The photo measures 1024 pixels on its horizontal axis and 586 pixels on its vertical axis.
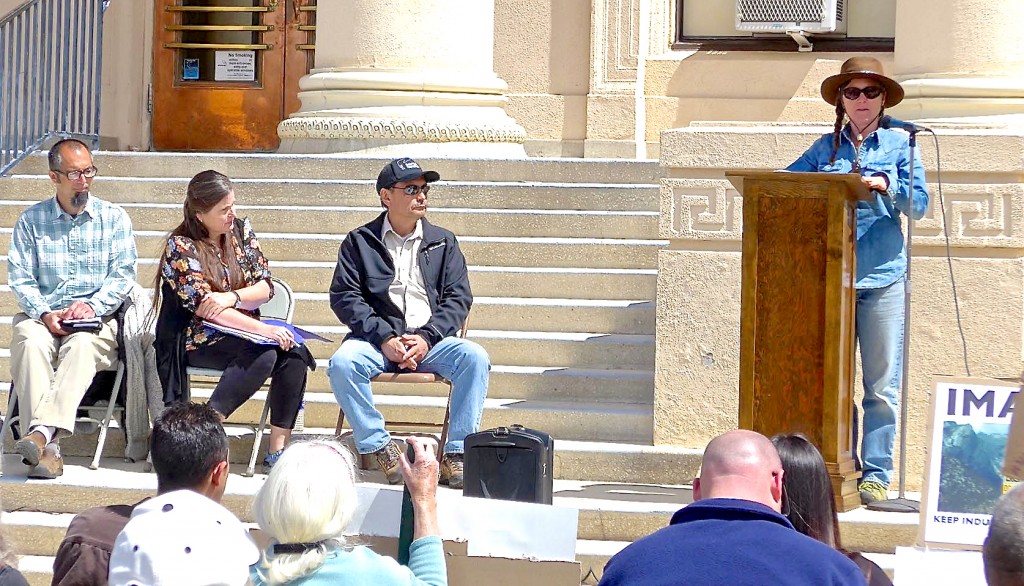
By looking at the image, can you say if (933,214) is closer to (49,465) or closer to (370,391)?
(370,391)

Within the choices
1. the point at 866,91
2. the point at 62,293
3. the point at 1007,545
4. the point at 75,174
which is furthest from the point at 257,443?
the point at 1007,545

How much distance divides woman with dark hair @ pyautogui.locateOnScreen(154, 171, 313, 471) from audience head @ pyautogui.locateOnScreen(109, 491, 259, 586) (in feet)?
12.6

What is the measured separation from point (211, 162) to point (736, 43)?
13.0 ft

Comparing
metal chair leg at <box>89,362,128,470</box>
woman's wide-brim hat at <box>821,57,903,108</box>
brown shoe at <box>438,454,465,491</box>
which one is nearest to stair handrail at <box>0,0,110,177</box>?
metal chair leg at <box>89,362,128,470</box>

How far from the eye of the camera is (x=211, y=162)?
31.4 ft

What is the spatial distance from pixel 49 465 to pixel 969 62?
16.7 feet

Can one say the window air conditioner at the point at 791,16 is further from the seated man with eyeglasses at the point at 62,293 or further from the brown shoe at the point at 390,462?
the brown shoe at the point at 390,462

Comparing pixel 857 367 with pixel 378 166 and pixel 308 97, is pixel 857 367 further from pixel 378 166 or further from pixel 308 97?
pixel 308 97

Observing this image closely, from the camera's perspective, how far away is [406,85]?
9.81m

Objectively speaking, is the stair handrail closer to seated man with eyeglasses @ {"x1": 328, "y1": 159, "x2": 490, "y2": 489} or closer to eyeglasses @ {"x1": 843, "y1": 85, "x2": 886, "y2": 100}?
seated man with eyeglasses @ {"x1": 328, "y1": 159, "x2": 490, "y2": 489}

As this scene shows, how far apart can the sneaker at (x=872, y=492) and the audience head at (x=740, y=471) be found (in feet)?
10.5

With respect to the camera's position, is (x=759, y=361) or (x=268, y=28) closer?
(x=759, y=361)

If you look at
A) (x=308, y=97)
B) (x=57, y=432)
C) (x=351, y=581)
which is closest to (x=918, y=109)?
(x=308, y=97)

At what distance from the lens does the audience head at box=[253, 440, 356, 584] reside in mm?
3361
